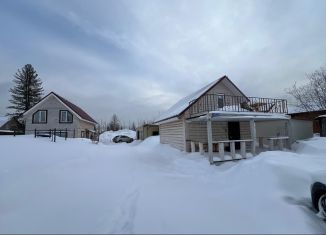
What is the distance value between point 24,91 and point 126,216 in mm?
43353

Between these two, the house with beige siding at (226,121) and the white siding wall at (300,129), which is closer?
the house with beige siding at (226,121)

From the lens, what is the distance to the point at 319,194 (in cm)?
475

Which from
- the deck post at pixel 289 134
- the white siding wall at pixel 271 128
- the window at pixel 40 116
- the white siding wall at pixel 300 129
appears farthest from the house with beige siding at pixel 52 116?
the white siding wall at pixel 300 129

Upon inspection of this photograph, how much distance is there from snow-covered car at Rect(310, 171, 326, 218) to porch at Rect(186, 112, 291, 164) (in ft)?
20.1

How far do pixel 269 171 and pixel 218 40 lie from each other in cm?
1050

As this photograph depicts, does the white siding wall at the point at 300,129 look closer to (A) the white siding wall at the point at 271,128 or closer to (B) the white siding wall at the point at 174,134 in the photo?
(A) the white siding wall at the point at 271,128

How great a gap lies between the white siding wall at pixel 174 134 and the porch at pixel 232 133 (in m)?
0.75

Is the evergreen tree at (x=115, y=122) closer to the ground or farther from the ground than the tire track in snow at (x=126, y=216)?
farther from the ground

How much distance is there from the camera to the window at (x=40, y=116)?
2814cm

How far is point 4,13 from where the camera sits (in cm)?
1048

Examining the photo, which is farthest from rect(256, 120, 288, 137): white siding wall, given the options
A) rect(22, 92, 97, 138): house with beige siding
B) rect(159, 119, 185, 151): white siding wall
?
rect(22, 92, 97, 138): house with beige siding

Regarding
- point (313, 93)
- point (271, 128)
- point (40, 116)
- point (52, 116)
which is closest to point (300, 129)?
point (271, 128)

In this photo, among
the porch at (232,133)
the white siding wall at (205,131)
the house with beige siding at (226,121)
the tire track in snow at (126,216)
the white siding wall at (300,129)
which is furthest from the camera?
the white siding wall at (300,129)

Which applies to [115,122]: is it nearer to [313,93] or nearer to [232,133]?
[313,93]
